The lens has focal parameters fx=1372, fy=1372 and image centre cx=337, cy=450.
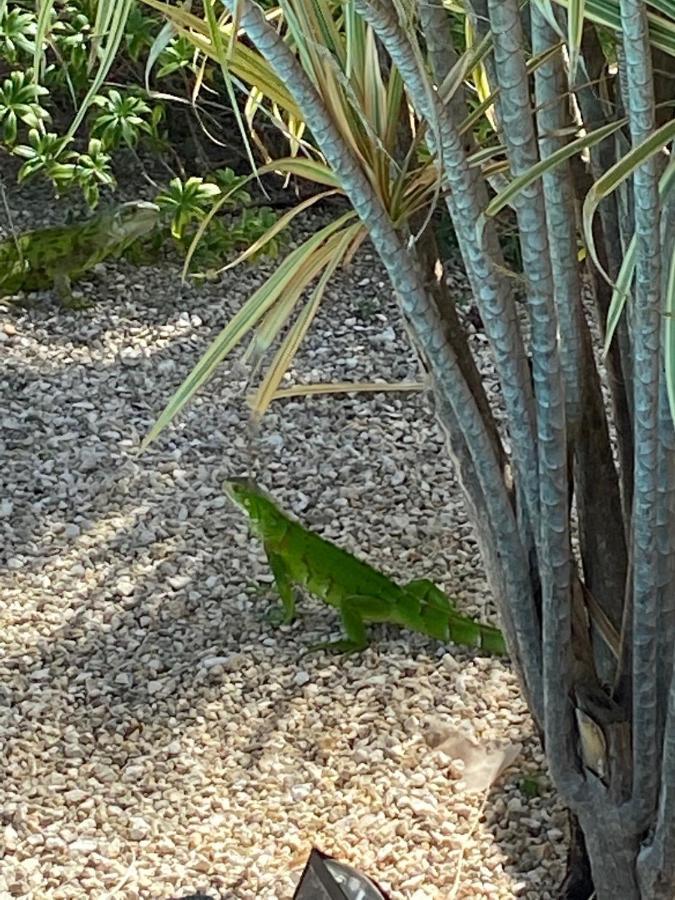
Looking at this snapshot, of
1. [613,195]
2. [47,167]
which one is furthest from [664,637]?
[47,167]

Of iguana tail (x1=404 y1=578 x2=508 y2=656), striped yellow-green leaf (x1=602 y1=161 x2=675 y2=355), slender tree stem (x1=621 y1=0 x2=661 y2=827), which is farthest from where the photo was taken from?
iguana tail (x1=404 y1=578 x2=508 y2=656)

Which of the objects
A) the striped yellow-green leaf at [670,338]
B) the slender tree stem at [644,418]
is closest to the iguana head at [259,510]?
the slender tree stem at [644,418]

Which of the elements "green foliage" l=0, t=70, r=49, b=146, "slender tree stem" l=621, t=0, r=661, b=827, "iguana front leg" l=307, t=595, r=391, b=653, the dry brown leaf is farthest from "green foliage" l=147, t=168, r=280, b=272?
"slender tree stem" l=621, t=0, r=661, b=827

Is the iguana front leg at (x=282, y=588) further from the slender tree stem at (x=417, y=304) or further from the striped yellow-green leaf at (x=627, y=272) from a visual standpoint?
the striped yellow-green leaf at (x=627, y=272)

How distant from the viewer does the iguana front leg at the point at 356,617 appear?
2.73 meters

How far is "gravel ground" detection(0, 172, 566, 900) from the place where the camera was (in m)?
2.21

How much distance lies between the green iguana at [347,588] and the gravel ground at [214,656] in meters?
0.05

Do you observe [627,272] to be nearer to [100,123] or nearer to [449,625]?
[449,625]

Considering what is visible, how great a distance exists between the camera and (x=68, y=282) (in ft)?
13.8

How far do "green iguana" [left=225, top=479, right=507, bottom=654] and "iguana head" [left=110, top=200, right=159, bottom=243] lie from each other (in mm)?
1538

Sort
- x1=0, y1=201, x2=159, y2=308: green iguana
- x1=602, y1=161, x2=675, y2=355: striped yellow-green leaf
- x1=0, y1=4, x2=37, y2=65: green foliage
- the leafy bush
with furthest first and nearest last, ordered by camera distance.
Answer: x1=0, y1=201, x2=159, y2=308: green iguana → the leafy bush → x1=0, y1=4, x2=37, y2=65: green foliage → x1=602, y1=161, x2=675, y2=355: striped yellow-green leaf

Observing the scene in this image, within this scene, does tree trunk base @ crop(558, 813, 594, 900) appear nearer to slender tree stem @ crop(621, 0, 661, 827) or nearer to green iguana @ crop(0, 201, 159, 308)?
slender tree stem @ crop(621, 0, 661, 827)

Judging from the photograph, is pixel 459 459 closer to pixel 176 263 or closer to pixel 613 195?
pixel 613 195

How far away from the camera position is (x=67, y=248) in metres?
4.20
